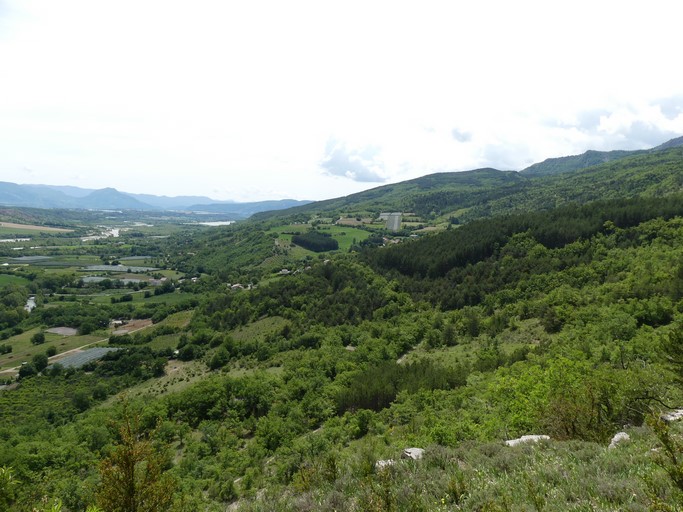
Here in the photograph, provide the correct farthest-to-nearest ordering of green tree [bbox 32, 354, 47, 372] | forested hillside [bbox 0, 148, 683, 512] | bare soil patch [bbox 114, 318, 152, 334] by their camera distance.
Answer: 1. bare soil patch [bbox 114, 318, 152, 334]
2. green tree [bbox 32, 354, 47, 372]
3. forested hillside [bbox 0, 148, 683, 512]

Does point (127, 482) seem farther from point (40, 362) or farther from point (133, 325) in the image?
point (133, 325)

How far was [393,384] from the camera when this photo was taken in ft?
147

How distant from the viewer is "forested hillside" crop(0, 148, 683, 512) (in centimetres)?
1274

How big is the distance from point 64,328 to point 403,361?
418 feet

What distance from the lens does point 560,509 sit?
959 cm

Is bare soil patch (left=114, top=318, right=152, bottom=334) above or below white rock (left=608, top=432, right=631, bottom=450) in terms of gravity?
below

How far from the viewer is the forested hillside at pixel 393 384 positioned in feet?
41.8

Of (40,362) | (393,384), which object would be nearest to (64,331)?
(40,362)

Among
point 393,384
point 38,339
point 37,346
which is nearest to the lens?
point 393,384

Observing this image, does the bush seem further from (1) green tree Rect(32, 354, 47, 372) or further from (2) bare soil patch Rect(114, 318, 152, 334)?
(1) green tree Rect(32, 354, 47, 372)

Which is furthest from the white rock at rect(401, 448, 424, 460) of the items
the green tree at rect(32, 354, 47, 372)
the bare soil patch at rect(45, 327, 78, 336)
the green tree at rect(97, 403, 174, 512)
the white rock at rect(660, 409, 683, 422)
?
the bare soil patch at rect(45, 327, 78, 336)

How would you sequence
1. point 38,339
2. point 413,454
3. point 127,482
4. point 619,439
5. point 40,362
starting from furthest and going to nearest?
1. point 38,339
2. point 40,362
3. point 413,454
4. point 619,439
5. point 127,482

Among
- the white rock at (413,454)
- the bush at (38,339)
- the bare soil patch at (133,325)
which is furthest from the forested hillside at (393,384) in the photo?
the bare soil patch at (133,325)

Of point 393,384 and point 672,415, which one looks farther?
point 393,384
